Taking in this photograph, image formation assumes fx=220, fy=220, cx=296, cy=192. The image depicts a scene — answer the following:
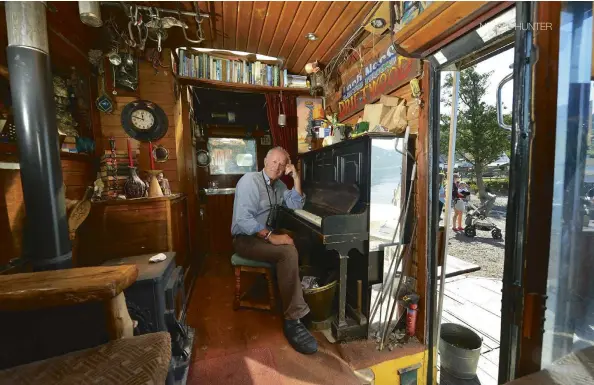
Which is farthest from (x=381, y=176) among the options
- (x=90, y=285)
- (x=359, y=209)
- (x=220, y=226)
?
(x=220, y=226)

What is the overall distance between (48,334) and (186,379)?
91 cm

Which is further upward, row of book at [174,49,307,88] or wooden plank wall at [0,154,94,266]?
row of book at [174,49,307,88]

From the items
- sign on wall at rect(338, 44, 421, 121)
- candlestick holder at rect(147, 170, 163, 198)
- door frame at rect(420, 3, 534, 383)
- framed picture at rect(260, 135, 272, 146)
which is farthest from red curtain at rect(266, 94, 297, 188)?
door frame at rect(420, 3, 534, 383)

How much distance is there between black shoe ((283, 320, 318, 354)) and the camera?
6.26 feet

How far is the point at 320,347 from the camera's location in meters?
2.01

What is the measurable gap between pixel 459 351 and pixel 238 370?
Answer: 7.65ft

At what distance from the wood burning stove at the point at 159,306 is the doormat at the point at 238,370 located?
11 cm

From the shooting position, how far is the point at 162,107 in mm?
3029

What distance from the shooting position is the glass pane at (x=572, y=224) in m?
1.03

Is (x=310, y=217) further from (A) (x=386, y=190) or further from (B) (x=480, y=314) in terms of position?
(B) (x=480, y=314)

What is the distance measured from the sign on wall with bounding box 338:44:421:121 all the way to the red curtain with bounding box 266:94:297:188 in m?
1.08

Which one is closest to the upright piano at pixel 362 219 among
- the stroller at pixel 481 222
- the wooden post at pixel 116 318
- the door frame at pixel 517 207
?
the door frame at pixel 517 207

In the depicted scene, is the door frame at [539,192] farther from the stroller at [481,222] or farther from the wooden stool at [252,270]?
the stroller at [481,222]

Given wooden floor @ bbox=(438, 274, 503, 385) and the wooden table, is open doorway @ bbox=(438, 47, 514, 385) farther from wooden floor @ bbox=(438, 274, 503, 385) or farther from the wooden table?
the wooden table
